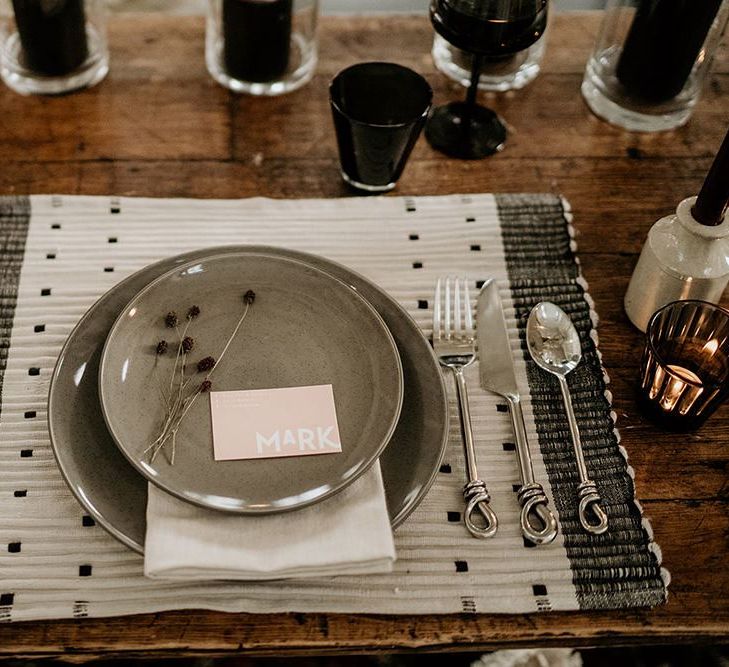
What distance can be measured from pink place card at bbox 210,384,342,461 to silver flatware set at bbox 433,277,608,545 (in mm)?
124

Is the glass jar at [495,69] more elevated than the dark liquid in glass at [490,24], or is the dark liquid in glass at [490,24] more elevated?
the dark liquid in glass at [490,24]

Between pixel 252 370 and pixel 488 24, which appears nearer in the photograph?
pixel 252 370

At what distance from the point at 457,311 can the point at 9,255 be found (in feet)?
1.40

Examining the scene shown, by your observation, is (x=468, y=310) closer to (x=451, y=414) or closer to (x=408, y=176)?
(x=451, y=414)

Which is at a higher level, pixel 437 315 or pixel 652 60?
pixel 652 60

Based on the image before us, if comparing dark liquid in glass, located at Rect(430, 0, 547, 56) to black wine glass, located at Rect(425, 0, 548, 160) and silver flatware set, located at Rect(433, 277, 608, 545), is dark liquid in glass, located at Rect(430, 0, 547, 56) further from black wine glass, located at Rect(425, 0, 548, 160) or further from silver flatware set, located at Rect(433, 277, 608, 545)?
silver flatware set, located at Rect(433, 277, 608, 545)

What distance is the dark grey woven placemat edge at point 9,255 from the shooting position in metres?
0.76

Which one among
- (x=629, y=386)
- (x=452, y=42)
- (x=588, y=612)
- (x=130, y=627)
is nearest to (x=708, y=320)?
(x=629, y=386)

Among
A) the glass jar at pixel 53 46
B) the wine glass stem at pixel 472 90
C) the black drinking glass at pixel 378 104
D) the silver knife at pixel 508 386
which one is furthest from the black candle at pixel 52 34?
the silver knife at pixel 508 386

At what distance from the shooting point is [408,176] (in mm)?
941

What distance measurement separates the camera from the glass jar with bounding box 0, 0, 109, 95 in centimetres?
93

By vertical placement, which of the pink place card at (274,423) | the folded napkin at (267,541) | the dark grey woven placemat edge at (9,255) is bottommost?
the dark grey woven placemat edge at (9,255)

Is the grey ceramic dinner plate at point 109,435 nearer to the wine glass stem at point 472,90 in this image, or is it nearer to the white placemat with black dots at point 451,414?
the white placemat with black dots at point 451,414

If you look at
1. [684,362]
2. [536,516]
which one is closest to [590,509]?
[536,516]
